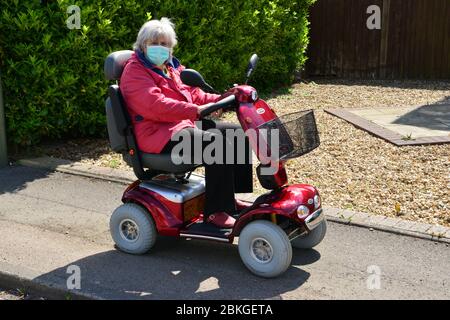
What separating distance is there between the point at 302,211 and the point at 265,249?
33 centimetres

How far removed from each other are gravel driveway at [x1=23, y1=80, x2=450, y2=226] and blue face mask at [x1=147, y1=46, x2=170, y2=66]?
201 centimetres

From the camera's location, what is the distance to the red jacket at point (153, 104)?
13.8ft

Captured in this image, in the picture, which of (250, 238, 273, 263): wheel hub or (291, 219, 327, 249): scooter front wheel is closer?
(250, 238, 273, 263): wheel hub

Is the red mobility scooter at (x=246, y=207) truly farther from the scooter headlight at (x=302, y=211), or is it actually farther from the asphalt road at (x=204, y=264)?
the asphalt road at (x=204, y=264)

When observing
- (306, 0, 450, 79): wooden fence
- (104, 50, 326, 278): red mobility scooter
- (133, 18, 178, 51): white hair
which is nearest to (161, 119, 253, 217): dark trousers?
(104, 50, 326, 278): red mobility scooter

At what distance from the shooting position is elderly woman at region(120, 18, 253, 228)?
4270 millimetres

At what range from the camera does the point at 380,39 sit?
1266 centimetres

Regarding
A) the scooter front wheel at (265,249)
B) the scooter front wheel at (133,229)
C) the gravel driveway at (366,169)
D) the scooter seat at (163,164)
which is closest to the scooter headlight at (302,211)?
the scooter front wheel at (265,249)

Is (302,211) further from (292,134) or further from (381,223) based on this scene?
(381,223)

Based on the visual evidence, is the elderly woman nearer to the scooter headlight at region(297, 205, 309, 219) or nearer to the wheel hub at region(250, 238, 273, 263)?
the wheel hub at region(250, 238, 273, 263)

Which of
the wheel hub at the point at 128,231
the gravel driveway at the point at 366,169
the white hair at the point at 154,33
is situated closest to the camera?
the white hair at the point at 154,33

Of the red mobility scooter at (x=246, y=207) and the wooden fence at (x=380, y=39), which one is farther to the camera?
the wooden fence at (x=380, y=39)

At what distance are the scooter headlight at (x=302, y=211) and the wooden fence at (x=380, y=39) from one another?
30.0ft
